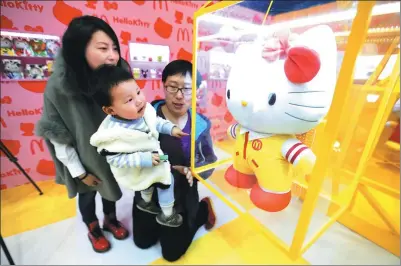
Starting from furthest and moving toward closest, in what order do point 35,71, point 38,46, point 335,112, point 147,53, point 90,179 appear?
point 35,71, point 38,46, point 90,179, point 147,53, point 335,112

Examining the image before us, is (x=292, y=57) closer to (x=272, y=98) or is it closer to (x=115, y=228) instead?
(x=272, y=98)

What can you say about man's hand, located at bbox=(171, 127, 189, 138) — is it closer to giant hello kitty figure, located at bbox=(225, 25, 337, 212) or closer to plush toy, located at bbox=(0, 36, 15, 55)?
giant hello kitty figure, located at bbox=(225, 25, 337, 212)

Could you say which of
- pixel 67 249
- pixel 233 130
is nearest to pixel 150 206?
pixel 233 130

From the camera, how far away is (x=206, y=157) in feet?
1.97

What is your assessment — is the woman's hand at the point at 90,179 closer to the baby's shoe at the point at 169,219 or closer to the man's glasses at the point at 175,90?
the baby's shoe at the point at 169,219

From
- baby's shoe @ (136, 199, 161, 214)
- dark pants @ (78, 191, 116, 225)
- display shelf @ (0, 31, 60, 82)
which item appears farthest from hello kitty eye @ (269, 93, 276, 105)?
dark pants @ (78, 191, 116, 225)

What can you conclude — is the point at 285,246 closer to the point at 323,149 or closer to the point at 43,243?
the point at 323,149

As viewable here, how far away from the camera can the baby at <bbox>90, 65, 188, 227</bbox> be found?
1.31 ft

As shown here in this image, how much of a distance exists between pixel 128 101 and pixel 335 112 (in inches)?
14.5

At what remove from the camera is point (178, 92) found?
0.48m

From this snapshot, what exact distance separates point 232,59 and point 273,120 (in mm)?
178

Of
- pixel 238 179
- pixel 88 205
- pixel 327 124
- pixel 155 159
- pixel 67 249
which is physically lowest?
pixel 67 249

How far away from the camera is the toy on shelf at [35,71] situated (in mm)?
1322

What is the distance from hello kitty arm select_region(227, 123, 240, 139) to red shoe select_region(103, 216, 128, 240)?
986 millimetres
